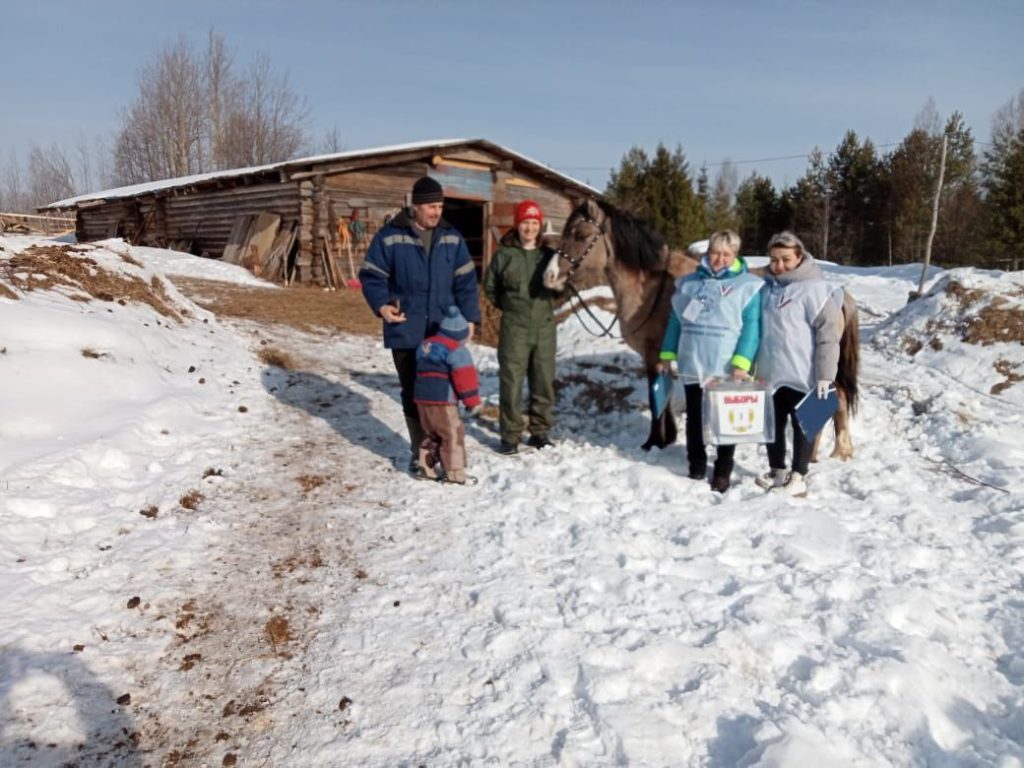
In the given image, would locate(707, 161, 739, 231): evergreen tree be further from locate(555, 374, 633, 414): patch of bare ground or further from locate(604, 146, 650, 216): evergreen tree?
locate(555, 374, 633, 414): patch of bare ground

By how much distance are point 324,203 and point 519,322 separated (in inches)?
492

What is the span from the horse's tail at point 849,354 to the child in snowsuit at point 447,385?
297cm

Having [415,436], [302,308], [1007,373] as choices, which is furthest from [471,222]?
[415,436]

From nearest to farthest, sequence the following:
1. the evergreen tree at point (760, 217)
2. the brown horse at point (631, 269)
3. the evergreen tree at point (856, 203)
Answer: the brown horse at point (631, 269)
the evergreen tree at point (856, 203)
the evergreen tree at point (760, 217)

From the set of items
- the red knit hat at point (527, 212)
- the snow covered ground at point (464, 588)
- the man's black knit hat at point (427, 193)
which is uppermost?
→ the man's black knit hat at point (427, 193)

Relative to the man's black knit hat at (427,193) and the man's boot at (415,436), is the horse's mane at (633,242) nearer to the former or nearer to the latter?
the man's black knit hat at (427,193)

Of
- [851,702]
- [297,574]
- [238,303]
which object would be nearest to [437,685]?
[297,574]

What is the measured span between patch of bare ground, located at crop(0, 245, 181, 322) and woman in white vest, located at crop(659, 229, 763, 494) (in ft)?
18.9

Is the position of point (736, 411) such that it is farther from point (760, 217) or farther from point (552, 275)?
point (760, 217)

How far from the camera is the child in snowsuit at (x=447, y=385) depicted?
4.55 metres

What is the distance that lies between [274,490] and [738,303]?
3.43m

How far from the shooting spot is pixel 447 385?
4574mm

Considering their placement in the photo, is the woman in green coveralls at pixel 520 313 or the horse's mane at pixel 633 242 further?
the horse's mane at pixel 633 242

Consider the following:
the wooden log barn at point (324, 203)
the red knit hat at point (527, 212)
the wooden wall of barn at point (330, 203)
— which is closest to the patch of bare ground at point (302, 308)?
the wooden log barn at point (324, 203)
